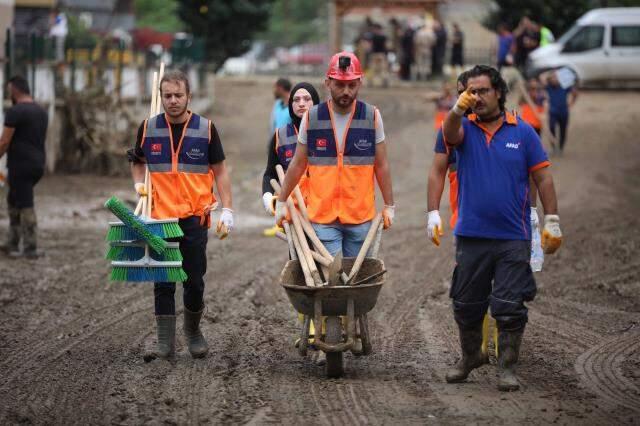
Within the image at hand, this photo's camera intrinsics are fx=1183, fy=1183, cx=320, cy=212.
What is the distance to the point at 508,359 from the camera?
24.4ft

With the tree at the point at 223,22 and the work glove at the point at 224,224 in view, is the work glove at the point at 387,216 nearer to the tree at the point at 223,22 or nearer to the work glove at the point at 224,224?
the work glove at the point at 224,224

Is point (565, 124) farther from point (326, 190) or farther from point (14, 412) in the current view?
point (14, 412)

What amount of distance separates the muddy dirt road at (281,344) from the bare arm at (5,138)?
131 centimetres

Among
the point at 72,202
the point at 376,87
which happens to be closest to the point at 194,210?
the point at 72,202

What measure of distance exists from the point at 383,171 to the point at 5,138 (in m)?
6.36

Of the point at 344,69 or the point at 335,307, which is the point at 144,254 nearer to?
the point at 335,307

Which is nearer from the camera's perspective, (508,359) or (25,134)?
(508,359)

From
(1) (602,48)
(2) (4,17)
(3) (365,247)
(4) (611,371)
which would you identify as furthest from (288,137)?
(1) (602,48)

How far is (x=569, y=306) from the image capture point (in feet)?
35.6

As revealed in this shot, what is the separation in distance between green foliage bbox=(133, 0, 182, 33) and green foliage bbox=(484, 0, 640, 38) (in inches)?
1186

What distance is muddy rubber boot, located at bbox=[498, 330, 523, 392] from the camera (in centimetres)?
740

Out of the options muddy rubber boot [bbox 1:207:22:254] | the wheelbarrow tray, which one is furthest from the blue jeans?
muddy rubber boot [bbox 1:207:22:254]

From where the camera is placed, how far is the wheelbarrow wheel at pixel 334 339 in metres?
7.71

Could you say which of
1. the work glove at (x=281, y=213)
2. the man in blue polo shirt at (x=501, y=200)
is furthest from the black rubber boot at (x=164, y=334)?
the man in blue polo shirt at (x=501, y=200)
